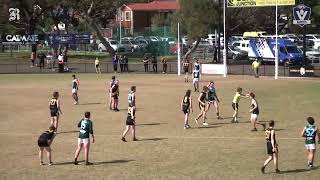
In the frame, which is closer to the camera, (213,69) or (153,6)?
(213,69)

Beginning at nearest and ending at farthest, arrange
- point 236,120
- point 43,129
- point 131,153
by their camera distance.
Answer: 1. point 131,153
2. point 43,129
3. point 236,120

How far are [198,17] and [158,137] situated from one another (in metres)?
42.3

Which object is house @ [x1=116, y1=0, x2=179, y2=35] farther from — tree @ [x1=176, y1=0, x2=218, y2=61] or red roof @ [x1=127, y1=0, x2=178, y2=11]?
tree @ [x1=176, y1=0, x2=218, y2=61]

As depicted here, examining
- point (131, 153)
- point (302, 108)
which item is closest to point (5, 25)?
point (302, 108)

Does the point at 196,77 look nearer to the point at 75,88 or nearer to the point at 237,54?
the point at 75,88

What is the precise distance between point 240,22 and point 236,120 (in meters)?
45.1

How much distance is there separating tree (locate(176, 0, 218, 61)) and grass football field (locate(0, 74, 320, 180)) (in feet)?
74.5

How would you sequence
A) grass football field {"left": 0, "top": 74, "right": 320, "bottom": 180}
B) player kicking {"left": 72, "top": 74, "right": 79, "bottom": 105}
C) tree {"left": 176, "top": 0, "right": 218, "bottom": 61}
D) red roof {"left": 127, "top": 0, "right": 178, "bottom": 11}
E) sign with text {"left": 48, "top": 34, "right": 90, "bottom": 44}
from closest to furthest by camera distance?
grass football field {"left": 0, "top": 74, "right": 320, "bottom": 180}
player kicking {"left": 72, "top": 74, "right": 79, "bottom": 105}
tree {"left": 176, "top": 0, "right": 218, "bottom": 61}
sign with text {"left": 48, "top": 34, "right": 90, "bottom": 44}
red roof {"left": 127, "top": 0, "right": 178, "bottom": 11}

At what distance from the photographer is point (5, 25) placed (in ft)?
237

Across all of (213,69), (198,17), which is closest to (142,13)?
(198,17)

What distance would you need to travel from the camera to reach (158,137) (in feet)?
76.4

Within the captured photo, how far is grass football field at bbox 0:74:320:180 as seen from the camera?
57.9 feet

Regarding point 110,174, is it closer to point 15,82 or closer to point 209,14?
point 15,82

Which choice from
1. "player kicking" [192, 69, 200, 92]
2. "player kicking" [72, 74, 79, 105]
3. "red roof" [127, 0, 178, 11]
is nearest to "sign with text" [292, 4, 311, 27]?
"player kicking" [192, 69, 200, 92]
